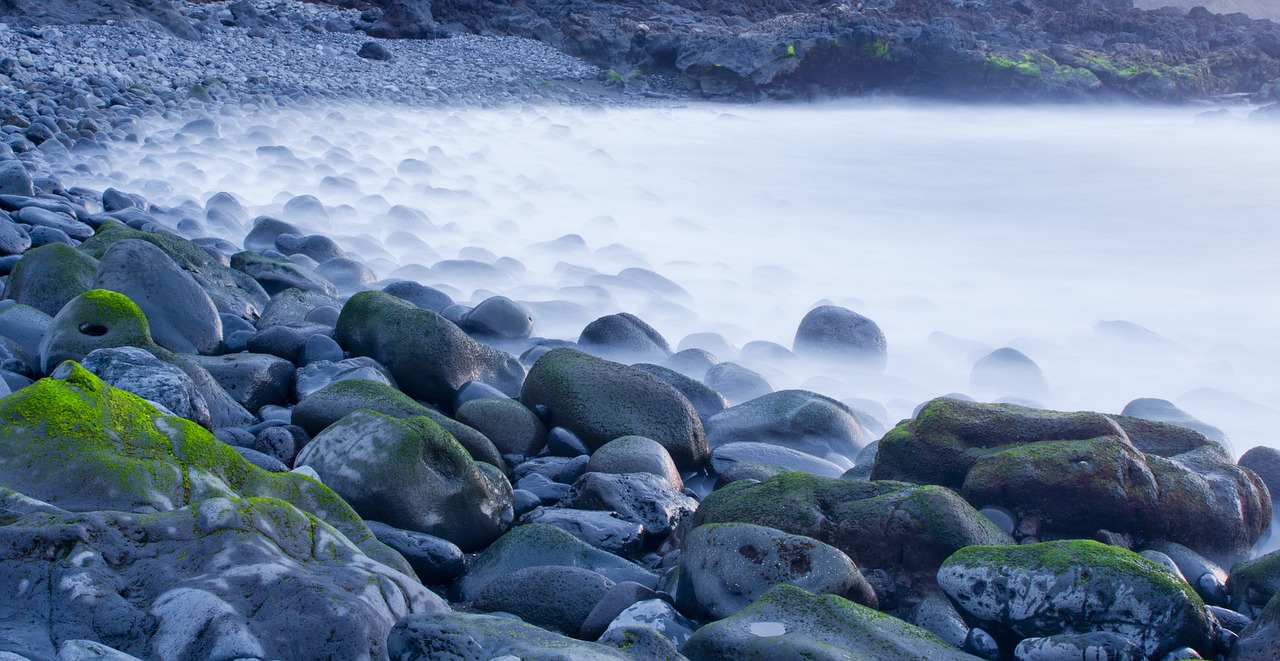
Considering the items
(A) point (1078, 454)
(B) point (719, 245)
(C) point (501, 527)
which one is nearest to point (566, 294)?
(B) point (719, 245)

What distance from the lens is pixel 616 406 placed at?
3.47 m

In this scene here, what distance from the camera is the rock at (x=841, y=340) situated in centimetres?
501

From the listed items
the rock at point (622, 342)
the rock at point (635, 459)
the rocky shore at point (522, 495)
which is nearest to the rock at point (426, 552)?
the rocky shore at point (522, 495)

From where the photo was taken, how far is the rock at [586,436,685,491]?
3.11 meters

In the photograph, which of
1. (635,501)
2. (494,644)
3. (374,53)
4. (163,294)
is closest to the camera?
(494,644)

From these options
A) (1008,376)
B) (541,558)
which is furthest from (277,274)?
(1008,376)

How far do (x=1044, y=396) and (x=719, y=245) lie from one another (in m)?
3.19

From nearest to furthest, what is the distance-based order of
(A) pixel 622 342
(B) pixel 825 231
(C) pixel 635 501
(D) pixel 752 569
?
(D) pixel 752 569 → (C) pixel 635 501 → (A) pixel 622 342 → (B) pixel 825 231

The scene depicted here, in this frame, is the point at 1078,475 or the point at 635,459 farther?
the point at 635,459

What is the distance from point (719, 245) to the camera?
7.50 metres

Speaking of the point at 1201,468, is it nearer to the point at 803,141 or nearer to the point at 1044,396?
the point at 1044,396

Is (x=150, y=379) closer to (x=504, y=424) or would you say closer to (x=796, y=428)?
(x=504, y=424)

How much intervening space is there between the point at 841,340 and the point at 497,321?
173 cm

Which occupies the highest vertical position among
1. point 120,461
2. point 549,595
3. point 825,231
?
point 120,461
